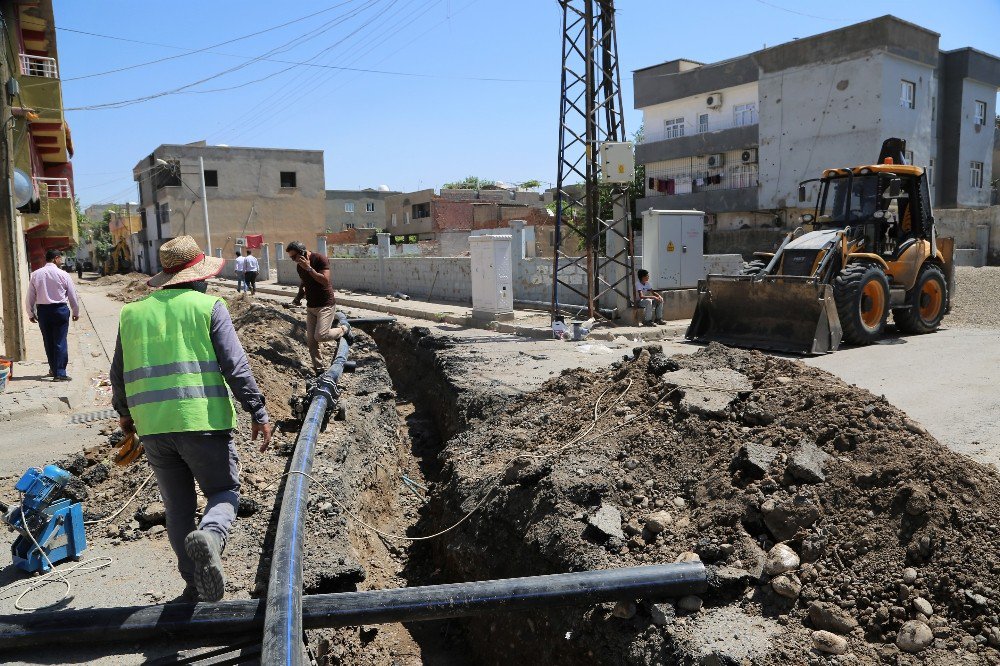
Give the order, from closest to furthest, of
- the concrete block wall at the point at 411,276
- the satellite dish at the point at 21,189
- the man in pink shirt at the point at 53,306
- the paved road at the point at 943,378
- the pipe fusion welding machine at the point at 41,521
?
the pipe fusion welding machine at the point at 41,521 < the paved road at the point at 943,378 < the man in pink shirt at the point at 53,306 < the satellite dish at the point at 21,189 < the concrete block wall at the point at 411,276

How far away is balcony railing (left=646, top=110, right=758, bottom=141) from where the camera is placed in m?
35.1

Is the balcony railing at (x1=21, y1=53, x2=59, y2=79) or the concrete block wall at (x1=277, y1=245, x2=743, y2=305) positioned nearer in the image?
the concrete block wall at (x1=277, y1=245, x2=743, y2=305)

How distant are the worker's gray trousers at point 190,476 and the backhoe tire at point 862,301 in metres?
9.31

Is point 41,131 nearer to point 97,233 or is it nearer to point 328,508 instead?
point 328,508

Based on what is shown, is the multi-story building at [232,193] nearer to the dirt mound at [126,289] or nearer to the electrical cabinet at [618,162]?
the dirt mound at [126,289]

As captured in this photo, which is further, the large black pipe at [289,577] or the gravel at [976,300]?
the gravel at [976,300]

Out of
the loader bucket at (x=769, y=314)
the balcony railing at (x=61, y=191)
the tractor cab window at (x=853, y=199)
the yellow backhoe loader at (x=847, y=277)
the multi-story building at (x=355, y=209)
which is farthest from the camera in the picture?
the multi-story building at (x=355, y=209)

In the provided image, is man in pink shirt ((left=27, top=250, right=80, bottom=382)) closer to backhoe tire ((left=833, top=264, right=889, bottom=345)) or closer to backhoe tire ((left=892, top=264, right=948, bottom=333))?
backhoe tire ((left=833, top=264, right=889, bottom=345))

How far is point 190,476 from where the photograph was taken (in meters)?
3.68

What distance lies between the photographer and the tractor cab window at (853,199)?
1139 centimetres

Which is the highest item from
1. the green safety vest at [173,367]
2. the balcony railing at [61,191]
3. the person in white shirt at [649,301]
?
the balcony railing at [61,191]

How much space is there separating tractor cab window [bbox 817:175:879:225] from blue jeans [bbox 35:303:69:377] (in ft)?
37.7

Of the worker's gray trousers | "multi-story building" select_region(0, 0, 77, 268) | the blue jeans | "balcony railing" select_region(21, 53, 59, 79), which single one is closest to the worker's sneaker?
the worker's gray trousers

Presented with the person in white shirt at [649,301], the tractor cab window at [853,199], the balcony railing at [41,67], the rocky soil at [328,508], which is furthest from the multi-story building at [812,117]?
the rocky soil at [328,508]
